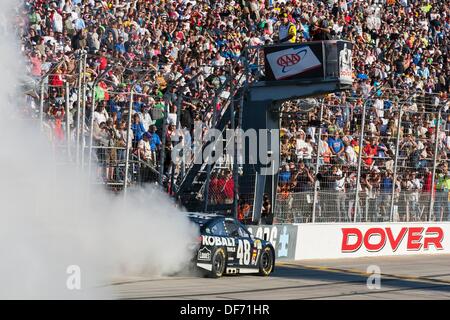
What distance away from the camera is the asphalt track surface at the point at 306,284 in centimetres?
1622

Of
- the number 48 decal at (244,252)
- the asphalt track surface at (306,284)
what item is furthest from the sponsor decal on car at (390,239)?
the number 48 decal at (244,252)

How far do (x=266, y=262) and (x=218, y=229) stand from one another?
149cm

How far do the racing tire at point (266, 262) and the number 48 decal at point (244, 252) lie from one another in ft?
1.33

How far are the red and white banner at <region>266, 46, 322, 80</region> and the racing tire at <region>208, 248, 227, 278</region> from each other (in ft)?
17.5

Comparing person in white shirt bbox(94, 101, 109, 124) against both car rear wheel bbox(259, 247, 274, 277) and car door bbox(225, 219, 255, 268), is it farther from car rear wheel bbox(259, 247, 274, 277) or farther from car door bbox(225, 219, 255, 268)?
car rear wheel bbox(259, 247, 274, 277)

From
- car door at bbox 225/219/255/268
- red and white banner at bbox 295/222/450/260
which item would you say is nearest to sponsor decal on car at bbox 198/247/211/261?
car door at bbox 225/219/255/268

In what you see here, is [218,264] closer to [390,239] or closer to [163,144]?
[163,144]

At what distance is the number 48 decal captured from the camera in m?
19.4

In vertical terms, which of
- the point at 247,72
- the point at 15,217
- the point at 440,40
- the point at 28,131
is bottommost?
the point at 15,217

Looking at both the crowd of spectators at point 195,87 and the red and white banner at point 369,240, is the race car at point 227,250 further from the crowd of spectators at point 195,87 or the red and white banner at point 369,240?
the red and white banner at point 369,240
